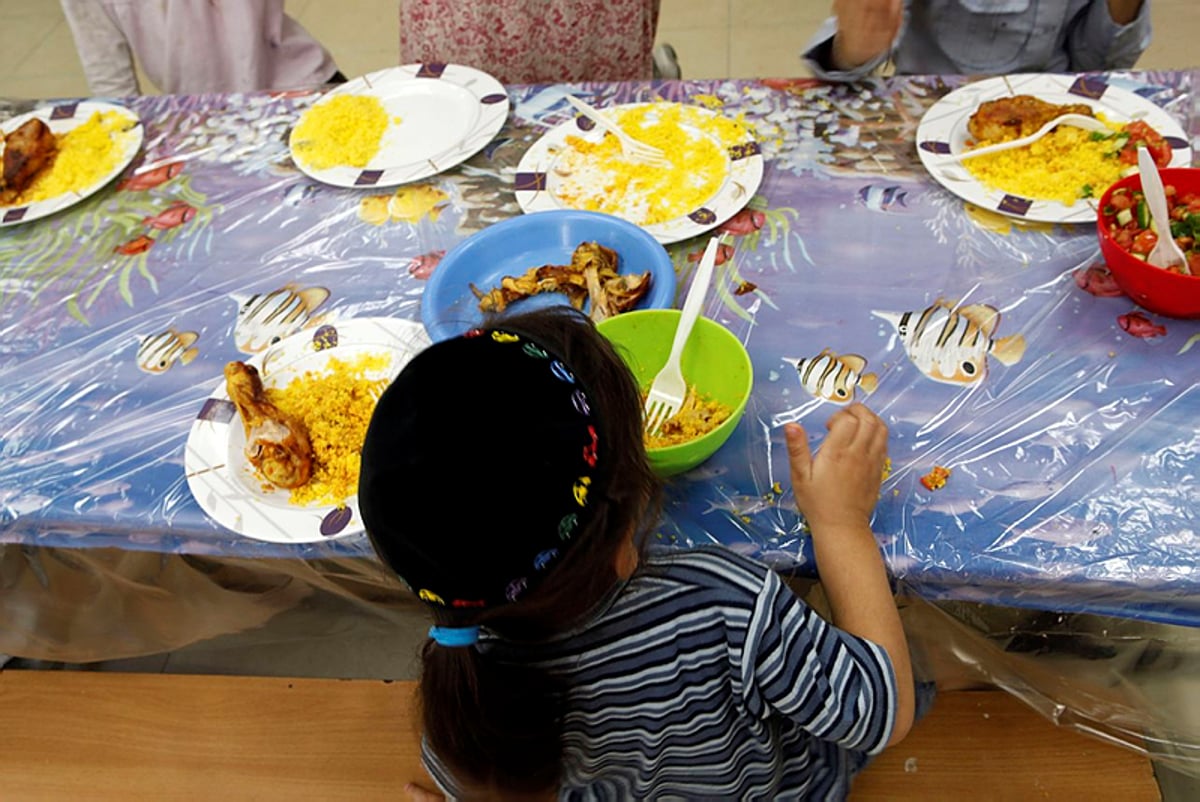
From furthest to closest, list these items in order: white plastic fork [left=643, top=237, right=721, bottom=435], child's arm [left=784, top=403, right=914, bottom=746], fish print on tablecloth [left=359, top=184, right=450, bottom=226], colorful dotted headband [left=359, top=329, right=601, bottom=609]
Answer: fish print on tablecloth [left=359, top=184, right=450, bottom=226], white plastic fork [left=643, top=237, right=721, bottom=435], child's arm [left=784, top=403, right=914, bottom=746], colorful dotted headband [left=359, top=329, right=601, bottom=609]

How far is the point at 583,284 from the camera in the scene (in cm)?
115

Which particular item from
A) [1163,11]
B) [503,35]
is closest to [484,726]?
[503,35]

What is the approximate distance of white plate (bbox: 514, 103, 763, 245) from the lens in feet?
4.04

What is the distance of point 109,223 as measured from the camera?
141 centimetres

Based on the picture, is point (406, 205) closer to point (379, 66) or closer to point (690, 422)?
point (690, 422)

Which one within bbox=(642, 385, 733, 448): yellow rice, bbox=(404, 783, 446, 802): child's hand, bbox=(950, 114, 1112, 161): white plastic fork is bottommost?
bbox=(404, 783, 446, 802): child's hand

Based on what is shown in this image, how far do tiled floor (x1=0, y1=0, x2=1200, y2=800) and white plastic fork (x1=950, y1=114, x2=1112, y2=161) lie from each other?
70cm

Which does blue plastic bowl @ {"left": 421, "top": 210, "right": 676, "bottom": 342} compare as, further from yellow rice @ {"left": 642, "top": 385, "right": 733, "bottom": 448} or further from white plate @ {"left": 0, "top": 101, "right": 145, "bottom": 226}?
white plate @ {"left": 0, "top": 101, "right": 145, "bottom": 226}

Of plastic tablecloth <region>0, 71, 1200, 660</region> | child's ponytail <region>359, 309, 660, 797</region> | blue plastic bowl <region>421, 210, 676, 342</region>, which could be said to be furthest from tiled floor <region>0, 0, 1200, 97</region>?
child's ponytail <region>359, 309, 660, 797</region>

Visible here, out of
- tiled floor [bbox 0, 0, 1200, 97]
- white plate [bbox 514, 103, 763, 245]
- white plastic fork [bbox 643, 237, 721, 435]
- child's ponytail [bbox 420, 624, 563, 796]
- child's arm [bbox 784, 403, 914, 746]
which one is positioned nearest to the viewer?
child's ponytail [bbox 420, 624, 563, 796]

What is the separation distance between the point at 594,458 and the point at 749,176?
0.76 meters

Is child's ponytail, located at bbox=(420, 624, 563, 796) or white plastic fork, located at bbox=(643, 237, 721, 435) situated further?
white plastic fork, located at bbox=(643, 237, 721, 435)

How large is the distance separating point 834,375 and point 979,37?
96cm

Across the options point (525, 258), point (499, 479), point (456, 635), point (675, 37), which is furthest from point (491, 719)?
point (675, 37)
